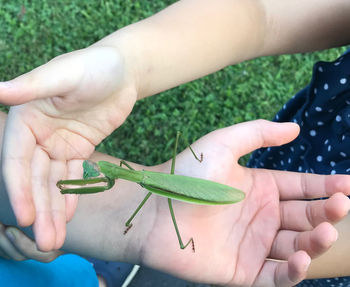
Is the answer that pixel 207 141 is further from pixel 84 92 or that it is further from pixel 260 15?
pixel 260 15

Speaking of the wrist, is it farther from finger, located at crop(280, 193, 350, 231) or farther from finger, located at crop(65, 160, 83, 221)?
finger, located at crop(280, 193, 350, 231)

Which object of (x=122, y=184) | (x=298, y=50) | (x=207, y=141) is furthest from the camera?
(x=298, y=50)

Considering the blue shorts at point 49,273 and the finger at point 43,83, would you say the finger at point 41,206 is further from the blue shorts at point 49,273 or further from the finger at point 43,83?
the blue shorts at point 49,273

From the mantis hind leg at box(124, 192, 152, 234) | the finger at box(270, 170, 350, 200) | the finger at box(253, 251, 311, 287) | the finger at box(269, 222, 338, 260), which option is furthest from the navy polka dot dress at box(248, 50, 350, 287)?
the mantis hind leg at box(124, 192, 152, 234)

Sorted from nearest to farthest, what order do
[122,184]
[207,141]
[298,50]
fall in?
1. [207,141]
2. [122,184]
3. [298,50]

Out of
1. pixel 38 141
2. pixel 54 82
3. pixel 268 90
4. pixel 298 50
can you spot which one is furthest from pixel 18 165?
pixel 268 90

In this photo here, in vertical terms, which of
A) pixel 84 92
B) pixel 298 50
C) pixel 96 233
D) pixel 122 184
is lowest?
pixel 96 233

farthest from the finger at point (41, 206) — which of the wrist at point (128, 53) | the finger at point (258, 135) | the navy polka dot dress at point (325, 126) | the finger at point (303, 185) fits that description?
the navy polka dot dress at point (325, 126)
